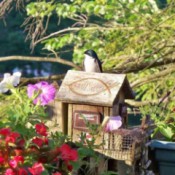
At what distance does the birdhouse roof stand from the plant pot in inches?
14.8

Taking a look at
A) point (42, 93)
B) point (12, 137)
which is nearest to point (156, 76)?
point (42, 93)

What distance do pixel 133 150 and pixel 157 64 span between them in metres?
2.28

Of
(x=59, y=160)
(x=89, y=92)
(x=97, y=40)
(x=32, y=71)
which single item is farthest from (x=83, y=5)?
(x=32, y=71)

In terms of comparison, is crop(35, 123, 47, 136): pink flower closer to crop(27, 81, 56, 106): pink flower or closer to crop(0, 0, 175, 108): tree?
crop(27, 81, 56, 106): pink flower

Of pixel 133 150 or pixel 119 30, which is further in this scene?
pixel 119 30

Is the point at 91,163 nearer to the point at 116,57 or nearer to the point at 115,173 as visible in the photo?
the point at 115,173

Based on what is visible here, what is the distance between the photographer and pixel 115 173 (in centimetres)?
217

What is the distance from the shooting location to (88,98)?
7.70ft

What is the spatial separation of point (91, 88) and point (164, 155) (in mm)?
536

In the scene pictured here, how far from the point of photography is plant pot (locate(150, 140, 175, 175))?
2635mm

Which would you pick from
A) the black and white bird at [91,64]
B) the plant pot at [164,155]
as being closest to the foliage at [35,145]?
the plant pot at [164,155]

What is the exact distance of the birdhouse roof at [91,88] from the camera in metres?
2.35

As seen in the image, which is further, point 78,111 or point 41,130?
point 78,111

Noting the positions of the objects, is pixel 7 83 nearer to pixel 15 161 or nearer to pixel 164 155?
pixel 15 161
